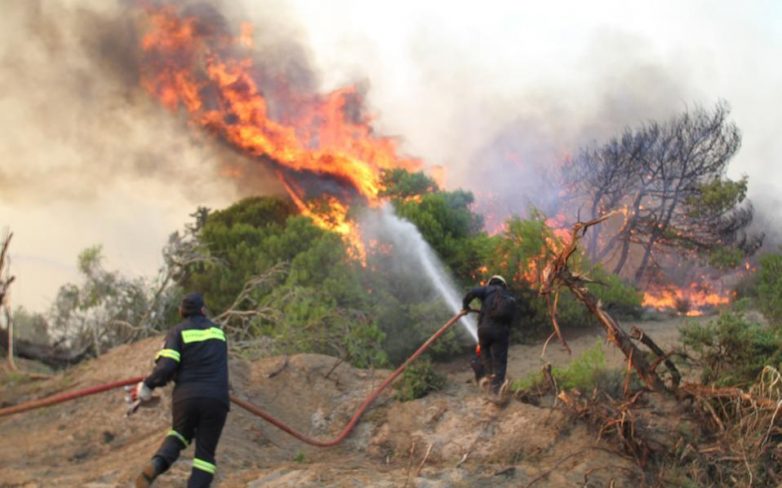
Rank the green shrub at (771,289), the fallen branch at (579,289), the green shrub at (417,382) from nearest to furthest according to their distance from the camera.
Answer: the fallen branch at (579,289)
the green shrub at (417,382)
the green shrub at (771,289)

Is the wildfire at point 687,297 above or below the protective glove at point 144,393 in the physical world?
below

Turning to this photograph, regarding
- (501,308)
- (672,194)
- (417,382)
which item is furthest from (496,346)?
(672,194)

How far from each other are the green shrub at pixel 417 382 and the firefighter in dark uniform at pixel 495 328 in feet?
2.56

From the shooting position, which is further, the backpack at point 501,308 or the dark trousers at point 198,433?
the backpack at point 501,308

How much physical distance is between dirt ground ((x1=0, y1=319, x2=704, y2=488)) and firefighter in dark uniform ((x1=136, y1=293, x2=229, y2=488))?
1.06 meters

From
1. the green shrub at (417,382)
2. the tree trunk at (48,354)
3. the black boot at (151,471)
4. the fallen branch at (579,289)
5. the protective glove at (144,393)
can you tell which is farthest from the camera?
the tree trunk at (48,354)

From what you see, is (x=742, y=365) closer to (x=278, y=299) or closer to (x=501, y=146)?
(x=278, y=299)

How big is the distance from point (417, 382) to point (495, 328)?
4.52ft

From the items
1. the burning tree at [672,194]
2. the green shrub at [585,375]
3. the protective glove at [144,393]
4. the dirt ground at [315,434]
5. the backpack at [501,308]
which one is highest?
the burning tree at [672,194]

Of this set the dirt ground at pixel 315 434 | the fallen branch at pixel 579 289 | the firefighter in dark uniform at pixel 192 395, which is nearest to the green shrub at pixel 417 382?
the dirt ground at pixel 315 434

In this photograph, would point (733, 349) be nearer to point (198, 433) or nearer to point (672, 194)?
point (198, 433)

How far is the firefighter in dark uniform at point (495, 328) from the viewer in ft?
35.3

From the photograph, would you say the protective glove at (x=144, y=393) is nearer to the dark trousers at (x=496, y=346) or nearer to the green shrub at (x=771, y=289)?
the dark trousers at (x=496, y=346)

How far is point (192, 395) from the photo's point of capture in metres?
6.86
